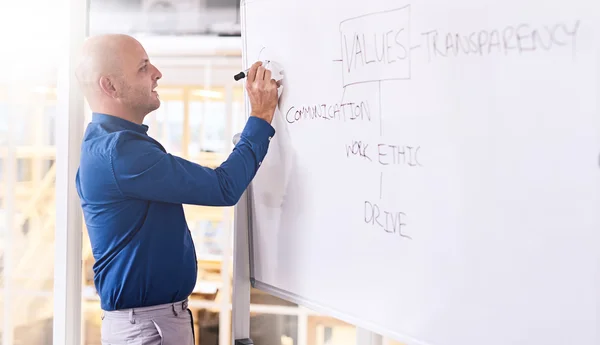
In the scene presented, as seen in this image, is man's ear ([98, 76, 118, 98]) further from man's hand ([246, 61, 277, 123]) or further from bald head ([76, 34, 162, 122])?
man's hand ([246, 61, 277, 123])

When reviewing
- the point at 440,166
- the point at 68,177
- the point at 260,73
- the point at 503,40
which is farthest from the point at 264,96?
the point at 68,177

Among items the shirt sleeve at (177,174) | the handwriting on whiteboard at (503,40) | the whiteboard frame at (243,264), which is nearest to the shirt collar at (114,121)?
the shirt sleeve at (177,174)

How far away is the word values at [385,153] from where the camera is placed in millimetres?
1096

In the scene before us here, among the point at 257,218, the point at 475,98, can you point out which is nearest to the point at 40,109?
the point at 257,218

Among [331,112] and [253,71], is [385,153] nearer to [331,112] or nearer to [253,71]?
[331,112]

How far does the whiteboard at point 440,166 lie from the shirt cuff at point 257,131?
0.15ft

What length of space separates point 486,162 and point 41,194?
1.97m

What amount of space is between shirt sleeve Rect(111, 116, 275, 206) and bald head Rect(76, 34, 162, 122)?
17 cm

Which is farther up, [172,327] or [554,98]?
[554,98]

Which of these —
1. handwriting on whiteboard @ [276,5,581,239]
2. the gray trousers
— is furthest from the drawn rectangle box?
the gray trousers

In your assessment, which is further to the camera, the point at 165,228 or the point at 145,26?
the point at 145,26

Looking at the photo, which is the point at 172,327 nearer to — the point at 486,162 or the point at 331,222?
the point at 331,222

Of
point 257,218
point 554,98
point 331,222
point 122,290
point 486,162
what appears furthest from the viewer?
point 257,218

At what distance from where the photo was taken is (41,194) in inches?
92.7
